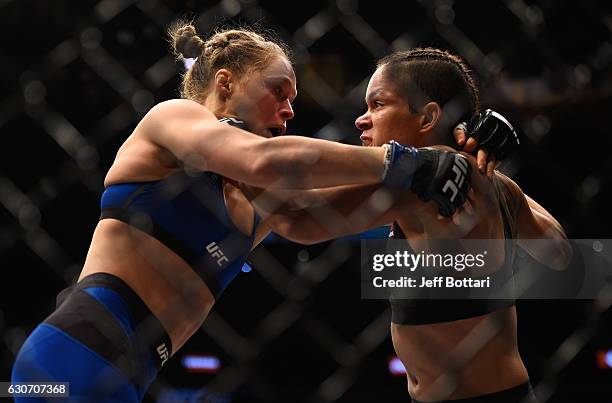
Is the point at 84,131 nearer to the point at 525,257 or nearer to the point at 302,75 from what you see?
the point at 302,75

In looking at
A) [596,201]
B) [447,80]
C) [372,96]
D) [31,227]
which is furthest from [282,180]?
[596,201]

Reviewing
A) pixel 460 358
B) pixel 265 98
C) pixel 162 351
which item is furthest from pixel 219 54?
pixel 460 358

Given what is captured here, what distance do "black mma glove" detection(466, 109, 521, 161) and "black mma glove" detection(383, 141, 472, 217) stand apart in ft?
0.54

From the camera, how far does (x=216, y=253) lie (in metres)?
1.58

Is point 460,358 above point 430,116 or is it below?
below

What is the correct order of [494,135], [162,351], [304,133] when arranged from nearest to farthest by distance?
[162,351]
[494,135]
[304,133]

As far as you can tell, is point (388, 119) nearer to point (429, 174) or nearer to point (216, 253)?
point (429, 174)

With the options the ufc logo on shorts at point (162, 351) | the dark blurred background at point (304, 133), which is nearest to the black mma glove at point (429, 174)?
the ufc logo on shorts at point (162, 351)

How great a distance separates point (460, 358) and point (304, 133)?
7.17 feet

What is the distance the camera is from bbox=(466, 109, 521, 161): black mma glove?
162 cm

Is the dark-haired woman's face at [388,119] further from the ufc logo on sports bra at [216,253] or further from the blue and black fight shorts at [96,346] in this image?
the blue and black fight shorts at [96,346]

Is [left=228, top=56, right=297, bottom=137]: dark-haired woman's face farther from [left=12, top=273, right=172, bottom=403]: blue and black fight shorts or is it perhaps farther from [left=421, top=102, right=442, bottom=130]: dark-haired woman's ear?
[left=12, top=273, right=172, bottom=403]: blue and black fight shorts

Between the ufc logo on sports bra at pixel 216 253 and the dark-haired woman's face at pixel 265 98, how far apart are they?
0.29m

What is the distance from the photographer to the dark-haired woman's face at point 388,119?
1.72m
